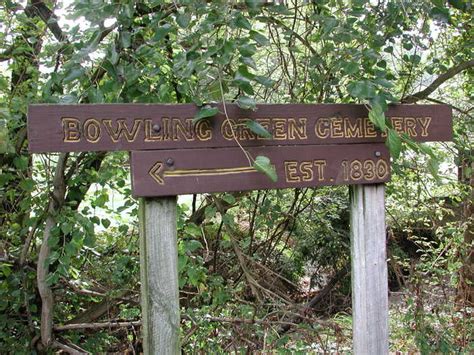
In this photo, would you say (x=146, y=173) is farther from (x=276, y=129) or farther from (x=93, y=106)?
(x=276, y=129)

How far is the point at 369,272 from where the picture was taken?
2057 millimetres

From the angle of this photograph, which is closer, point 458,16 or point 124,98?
point 124,98

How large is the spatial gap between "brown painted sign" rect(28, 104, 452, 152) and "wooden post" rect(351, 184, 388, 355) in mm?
244

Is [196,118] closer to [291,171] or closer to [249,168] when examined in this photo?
[249,168]

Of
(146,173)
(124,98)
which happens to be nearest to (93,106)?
(146,173)

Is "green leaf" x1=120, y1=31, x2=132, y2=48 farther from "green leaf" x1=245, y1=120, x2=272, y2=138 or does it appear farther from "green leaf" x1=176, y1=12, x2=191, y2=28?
"green leaf" x1=245, y1=120, x2=272, y2=138

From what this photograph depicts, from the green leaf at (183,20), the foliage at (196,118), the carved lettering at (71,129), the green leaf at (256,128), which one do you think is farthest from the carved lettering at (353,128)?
the carved lettering at (71,129)

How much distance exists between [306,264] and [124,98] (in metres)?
3.96

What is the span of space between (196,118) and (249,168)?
0.87ft

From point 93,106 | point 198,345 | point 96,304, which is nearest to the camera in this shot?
point 93,106

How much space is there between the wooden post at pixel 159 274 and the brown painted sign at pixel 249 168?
0.09 m

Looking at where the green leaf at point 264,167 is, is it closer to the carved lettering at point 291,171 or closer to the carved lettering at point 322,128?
the carved lettering at point 291,171

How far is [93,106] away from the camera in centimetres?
161

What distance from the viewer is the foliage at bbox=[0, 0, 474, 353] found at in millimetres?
1962
